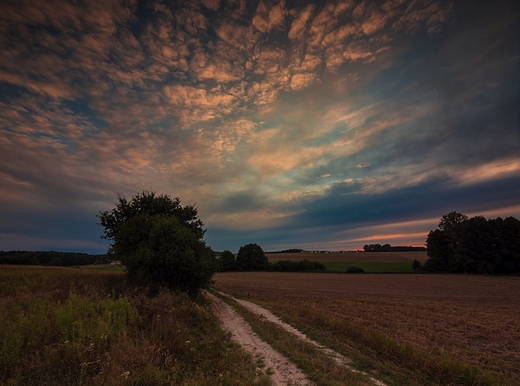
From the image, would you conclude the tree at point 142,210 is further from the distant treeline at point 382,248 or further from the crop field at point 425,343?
the distant treeline at point 382,248

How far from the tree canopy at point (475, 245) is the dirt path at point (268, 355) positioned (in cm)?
7483

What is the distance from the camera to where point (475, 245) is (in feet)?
222

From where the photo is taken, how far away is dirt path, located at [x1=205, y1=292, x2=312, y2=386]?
7223mm

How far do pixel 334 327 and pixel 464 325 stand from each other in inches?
386

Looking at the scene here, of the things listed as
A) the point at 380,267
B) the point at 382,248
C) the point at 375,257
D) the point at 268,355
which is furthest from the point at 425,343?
the point at 382,248

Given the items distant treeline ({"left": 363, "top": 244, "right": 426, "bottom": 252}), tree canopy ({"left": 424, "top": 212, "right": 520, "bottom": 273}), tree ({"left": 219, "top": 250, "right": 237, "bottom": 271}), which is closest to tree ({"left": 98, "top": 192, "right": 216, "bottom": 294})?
tree canopy ({"left": 424, "top": 212, "right": 520, "bottom": 273})

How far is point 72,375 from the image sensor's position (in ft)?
18.1

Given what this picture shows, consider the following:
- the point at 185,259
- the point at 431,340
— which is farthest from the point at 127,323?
the point at 431,340

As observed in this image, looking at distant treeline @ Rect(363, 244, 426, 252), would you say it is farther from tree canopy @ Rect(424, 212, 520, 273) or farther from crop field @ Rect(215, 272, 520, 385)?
crop field @ Rect(215, 272, 520, 385)

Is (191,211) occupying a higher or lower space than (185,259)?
higher

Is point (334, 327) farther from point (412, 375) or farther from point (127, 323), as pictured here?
point (127, 323)

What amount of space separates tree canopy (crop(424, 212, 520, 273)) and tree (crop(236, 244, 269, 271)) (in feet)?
174

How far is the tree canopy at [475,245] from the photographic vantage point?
63625 millimetres

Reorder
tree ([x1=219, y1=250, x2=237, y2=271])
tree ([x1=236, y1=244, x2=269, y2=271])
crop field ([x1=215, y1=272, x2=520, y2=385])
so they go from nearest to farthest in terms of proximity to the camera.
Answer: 1. crop field ([x1=215, y1=272, x2=520, y2=385])
2. tree ([x1=236, y1=244, x2=269, y2=271])
3. tree ([x1=219, y1=250, x2=237, y2=271])
